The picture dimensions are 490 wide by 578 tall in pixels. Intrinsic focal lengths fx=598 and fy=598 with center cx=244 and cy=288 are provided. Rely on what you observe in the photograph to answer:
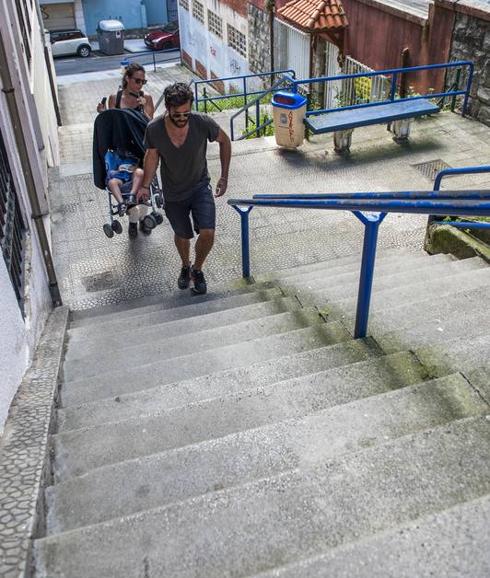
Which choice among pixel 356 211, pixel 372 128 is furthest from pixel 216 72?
pixel 356 211

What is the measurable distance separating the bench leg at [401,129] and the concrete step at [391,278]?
3.81 meters

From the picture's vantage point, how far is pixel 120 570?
1759mm

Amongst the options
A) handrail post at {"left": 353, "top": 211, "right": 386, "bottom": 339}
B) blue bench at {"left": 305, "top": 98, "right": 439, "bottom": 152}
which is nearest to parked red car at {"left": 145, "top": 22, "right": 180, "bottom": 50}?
blue bench at {"left": 305, "top": 98, "right": 439, "bottom": 152}

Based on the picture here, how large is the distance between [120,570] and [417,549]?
2.82ft

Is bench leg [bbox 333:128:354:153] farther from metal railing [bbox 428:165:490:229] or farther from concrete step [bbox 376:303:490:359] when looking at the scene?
concrete step [bbox 376:303:490:359]

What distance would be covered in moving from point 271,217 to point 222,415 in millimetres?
4249

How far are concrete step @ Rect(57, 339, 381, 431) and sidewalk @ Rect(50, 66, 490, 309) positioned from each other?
7.71ft

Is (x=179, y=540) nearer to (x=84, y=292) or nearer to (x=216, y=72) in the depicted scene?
(x=84, y=292)

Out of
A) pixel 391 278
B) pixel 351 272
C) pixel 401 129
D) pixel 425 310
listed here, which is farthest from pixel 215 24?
pixel 425 310

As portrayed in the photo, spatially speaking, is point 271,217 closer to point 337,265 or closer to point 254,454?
point 337,265

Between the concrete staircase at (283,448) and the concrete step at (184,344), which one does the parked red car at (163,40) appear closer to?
the concrete staircase at (283,448)

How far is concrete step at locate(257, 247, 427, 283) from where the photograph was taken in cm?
538

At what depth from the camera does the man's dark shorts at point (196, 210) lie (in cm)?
478

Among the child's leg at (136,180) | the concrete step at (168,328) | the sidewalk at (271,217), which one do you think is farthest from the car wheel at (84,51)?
the concrete step at (168,328)
